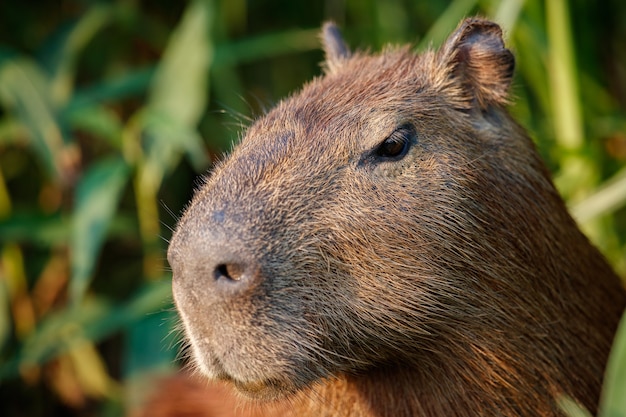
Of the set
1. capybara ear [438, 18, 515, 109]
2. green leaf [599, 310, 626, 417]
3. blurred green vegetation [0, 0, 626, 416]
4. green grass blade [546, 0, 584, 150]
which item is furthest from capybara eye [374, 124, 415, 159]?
green grass blade [546, 0, 584, 150]

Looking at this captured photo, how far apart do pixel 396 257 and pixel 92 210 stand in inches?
61.2

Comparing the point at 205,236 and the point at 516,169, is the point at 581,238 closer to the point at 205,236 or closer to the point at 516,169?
the point at 516,169

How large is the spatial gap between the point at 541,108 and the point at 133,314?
1908 mm

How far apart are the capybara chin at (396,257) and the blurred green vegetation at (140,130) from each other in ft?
2.35

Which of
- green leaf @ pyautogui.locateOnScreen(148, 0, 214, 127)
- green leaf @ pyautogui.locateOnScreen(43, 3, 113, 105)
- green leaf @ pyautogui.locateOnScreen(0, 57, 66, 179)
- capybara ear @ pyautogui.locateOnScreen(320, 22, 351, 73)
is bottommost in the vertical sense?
green leaf @ pyautogui.locateOnScreen(0, 57, 66, 179)

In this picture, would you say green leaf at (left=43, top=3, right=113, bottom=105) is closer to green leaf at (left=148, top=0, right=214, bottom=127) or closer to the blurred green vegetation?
the blurred green vegetation

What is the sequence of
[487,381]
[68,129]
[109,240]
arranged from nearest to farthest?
[487,381] < [68,129] < [109,240]

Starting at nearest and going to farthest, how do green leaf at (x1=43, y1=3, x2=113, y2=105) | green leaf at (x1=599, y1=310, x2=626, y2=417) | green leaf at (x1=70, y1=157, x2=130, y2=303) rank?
green leaf at (x1=599, y1=310, x2=626, y2=417) < green leaf at (x1=70, y1=157, x2=130, y2=303) < green leaf at (x1=43, y1=3, x2=113, y2=105)

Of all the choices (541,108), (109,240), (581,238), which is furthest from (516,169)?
(109,240)

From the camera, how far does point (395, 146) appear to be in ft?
6.83

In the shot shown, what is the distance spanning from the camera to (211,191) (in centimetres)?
201

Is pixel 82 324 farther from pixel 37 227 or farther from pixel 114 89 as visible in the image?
pixel 114 89

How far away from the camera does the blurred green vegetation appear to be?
10.8 feet

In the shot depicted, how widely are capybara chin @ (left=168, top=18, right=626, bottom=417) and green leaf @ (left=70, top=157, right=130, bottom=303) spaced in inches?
43.6
